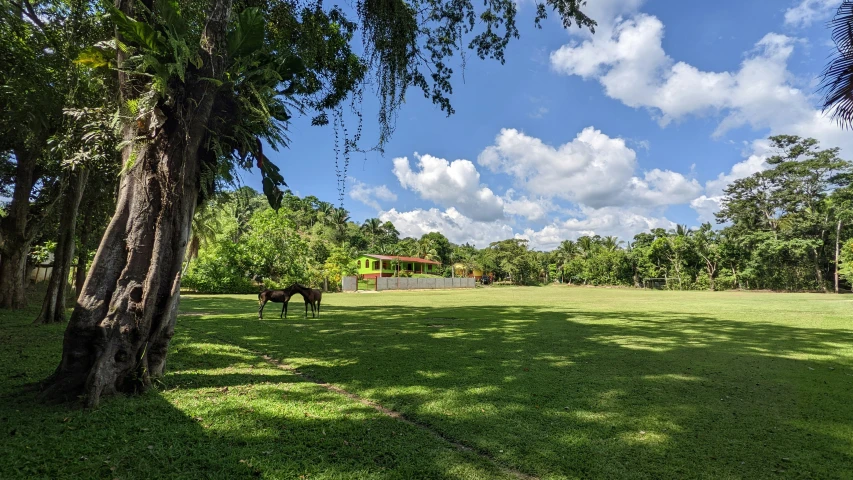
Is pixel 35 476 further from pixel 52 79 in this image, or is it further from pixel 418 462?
pixel 52 79

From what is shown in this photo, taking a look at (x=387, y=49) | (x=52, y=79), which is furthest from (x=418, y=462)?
(x=52, y=79)

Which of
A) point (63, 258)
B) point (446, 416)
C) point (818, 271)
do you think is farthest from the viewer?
point (818, 271)

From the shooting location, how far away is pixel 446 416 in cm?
343

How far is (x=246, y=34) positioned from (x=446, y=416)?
14.4 ft

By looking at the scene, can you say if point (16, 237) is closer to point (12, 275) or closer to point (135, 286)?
point (12, 275)

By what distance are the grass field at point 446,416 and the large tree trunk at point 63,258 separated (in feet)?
6.24

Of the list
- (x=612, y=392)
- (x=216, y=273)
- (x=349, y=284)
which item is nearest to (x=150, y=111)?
(x=612, y=392)

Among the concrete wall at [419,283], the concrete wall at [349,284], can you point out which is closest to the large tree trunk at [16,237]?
the concrete wall at [349,284]

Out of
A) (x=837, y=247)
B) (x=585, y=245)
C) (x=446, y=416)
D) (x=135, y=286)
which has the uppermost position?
(x=585, y=245)

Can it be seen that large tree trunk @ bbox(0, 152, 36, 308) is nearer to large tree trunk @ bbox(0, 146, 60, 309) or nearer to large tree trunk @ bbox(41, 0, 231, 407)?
large tree trunk @ bbox(0, 146, 60, 309)

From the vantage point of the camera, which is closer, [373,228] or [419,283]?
[419,283]

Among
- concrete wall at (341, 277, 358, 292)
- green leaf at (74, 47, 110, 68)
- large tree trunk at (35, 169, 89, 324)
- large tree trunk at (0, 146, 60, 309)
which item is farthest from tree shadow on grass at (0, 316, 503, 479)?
concrete wall at (341, 277, 358, 292)

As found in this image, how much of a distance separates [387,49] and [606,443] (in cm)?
574

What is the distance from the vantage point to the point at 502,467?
8.32ft
